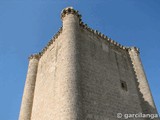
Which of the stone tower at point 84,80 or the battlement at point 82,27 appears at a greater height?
the battlement at point 82,27

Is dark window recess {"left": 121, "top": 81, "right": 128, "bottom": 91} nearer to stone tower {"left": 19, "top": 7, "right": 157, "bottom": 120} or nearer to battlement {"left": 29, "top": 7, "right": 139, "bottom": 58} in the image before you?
stone tower {"left": 19, "top": 7, "right": 157, "bottom": 120}

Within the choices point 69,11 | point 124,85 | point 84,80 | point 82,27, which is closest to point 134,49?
point 124,85

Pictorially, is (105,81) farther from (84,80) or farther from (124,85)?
(124,85)

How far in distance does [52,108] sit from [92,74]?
10.1ft

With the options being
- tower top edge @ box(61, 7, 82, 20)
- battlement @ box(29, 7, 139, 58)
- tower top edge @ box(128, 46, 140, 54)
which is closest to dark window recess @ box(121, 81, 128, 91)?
battlement @ box(29, 7, 139, 58)

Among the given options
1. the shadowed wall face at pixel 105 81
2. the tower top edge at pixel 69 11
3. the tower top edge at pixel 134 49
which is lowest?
the shadowed wall face at pixel 105 81

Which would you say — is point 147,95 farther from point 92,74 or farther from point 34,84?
point 34,84

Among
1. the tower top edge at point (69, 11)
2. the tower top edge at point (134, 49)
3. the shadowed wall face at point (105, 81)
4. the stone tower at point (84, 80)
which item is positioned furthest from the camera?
the tower top edge at point (134, 49)

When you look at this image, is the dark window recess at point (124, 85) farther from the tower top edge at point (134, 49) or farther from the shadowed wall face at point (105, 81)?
the tower top edge at point (134, 49)

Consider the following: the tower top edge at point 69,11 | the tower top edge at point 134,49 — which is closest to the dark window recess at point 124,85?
the tower top edge at point 134,49

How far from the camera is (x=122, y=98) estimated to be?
1126 cm

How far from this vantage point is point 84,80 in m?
10.1

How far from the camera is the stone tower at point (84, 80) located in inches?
359

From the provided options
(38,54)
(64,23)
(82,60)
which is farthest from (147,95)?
(38,54)
